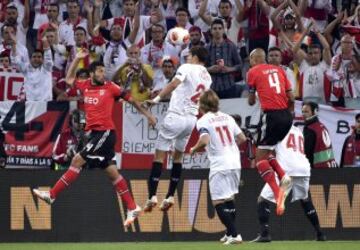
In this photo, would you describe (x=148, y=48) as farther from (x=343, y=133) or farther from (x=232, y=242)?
(x=232, y=242)

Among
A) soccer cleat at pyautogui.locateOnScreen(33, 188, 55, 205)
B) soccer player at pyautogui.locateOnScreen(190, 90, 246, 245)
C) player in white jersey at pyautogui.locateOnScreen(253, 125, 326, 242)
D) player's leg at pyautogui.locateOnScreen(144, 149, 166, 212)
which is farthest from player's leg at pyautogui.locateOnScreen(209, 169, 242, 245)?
soccer cleat at pyautogui.locateOnScreen(33, 188, 55, 205)

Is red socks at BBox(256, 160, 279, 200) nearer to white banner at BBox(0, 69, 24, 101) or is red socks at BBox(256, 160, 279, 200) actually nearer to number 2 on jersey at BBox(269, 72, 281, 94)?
number 2 on jersey at BBox(269, 72, 281, 94)

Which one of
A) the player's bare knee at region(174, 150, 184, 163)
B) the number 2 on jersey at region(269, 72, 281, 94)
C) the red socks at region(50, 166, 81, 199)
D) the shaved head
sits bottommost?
the red socks at region(50, 166, 81, 199)

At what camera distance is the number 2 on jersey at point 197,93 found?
17938 millimetres

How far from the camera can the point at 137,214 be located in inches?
717

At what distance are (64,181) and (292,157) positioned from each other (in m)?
3.44

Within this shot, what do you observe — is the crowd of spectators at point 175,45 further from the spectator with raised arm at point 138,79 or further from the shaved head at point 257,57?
the shaved head at point 257,57

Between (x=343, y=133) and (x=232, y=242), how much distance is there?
4.84m

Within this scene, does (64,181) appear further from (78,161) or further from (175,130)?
(175,130)

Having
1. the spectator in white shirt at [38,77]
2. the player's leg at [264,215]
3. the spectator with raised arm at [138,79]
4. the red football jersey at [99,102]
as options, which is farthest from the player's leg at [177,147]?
the spectator in white shirt at [38,77]

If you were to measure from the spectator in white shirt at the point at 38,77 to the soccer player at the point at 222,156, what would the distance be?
657 cm

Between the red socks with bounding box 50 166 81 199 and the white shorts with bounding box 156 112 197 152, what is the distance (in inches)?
52.5

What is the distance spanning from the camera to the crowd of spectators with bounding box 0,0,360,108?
2175 centimetres

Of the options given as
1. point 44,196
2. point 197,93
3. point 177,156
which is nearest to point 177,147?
point 177,156
